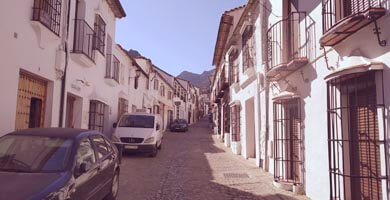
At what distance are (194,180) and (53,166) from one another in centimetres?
545

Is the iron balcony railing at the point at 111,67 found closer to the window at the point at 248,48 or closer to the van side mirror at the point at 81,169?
the window at the point at 248,48

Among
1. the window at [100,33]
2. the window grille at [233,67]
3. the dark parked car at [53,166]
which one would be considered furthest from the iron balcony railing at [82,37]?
the window grille at [233,67]

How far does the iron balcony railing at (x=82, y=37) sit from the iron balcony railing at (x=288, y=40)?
18.3 feet

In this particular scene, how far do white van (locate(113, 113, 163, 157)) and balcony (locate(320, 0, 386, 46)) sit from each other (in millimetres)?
9512

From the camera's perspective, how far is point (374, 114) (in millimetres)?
5418

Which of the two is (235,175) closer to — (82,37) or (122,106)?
(82,37)

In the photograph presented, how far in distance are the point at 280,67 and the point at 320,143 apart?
2.16 metres

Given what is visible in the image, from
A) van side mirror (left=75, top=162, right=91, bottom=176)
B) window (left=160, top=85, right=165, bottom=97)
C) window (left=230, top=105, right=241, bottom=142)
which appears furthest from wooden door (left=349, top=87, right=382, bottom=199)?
window (left=160, top=85, right=165, bottom=97)

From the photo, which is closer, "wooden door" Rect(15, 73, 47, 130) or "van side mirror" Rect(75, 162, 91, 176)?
"van side mirror" Rect(75, 162, 91, 176)

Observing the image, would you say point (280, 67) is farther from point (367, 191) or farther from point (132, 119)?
point (132, 119)

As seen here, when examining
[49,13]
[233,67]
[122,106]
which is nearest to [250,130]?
[233,67]

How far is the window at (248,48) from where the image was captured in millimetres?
13030

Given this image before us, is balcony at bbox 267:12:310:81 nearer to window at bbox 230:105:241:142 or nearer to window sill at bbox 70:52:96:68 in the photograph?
window sill at bbox 70:52:96:68

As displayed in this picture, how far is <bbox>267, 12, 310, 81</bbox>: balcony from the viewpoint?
26.1ft
